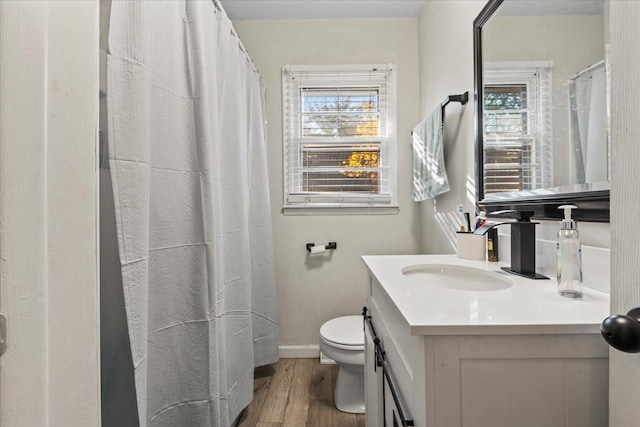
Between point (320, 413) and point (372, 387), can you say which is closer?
point (372, 387)

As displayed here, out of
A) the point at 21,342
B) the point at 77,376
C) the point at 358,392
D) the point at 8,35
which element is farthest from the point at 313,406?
the point at 8,35

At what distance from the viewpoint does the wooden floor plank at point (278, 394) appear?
5.08 feet

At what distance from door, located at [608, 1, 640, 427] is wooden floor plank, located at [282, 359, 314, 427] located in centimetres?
142

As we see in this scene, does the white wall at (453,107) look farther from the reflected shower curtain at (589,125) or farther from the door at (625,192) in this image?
the door at (625,192)

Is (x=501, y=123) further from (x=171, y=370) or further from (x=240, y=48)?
(x=171, y=370)

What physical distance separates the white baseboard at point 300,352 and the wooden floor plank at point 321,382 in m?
0.05

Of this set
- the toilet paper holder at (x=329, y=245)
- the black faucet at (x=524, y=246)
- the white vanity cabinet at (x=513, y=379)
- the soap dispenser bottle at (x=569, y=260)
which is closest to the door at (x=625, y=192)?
the white vanity cabinet at (x=513, y=379)

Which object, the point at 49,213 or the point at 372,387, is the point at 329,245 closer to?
the point at 372,387

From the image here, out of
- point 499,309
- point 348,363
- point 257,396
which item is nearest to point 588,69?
point 499,309

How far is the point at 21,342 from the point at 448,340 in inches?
24.7

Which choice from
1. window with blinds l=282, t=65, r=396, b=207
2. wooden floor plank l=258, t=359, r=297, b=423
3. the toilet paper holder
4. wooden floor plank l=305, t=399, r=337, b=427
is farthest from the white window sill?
wooden floor plank l=305, t=399, r=337, b=427

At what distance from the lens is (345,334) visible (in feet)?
5.41

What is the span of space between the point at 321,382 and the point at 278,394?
0.89 ft

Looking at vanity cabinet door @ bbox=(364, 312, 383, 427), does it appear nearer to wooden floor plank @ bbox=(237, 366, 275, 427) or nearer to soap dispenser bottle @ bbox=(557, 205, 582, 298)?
soap dispenser bottle @ bbox=(557, 205, 582, 298)
